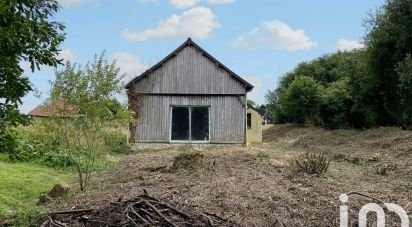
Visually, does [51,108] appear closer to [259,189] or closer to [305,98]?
[259,189]

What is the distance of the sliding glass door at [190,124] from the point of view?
23.2 meters

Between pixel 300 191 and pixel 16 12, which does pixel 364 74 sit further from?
pixel 16 12

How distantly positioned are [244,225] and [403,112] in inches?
846

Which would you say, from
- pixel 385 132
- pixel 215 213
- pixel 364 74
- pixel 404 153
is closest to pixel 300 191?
pixel 215 213

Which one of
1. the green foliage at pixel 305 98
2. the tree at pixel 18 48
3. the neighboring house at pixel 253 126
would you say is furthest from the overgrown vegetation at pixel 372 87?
the tree at pixel 18 48

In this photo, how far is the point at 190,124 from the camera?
76.2 ft

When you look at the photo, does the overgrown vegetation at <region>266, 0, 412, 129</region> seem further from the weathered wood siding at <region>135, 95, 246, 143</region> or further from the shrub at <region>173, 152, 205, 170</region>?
the shrub at <region>173, 152, 205, 170</region>

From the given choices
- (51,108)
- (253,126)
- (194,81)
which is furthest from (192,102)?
(253,126)

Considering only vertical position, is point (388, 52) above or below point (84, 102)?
above

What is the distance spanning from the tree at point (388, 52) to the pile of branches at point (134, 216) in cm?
1831

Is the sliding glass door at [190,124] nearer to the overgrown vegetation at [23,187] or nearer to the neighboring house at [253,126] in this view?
the overgrown vegetation at [23,187]

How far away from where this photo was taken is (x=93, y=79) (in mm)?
11195

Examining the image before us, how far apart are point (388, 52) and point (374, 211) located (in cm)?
1868

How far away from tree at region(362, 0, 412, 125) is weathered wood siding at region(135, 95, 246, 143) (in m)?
7.77
